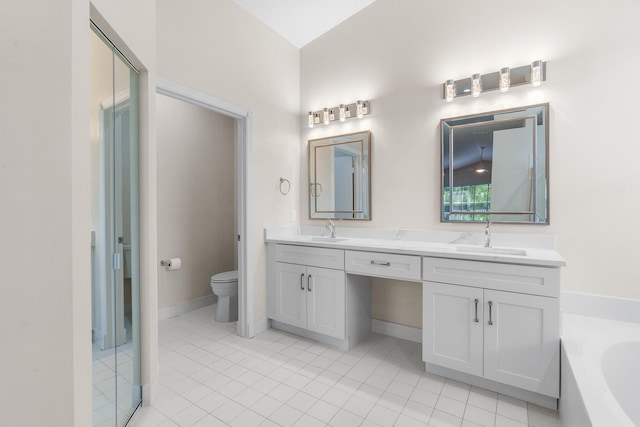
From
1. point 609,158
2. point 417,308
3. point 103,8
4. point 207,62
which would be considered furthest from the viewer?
point 417,308

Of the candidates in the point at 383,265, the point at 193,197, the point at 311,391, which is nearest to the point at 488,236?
the point at 383,265

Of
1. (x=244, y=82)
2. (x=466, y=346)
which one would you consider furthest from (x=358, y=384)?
(x=244, y=82)

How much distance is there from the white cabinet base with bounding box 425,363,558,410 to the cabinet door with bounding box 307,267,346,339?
2.40 feet

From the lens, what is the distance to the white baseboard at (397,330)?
2670 mm

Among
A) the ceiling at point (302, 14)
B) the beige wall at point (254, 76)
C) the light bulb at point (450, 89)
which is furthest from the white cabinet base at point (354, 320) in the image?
the ceiling at point (302, 14)

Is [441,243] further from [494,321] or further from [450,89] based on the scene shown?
[450,89]

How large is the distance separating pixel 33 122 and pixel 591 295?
2912 millimetres

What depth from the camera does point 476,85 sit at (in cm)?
235

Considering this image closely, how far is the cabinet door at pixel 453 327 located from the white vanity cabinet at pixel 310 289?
2.24 feet

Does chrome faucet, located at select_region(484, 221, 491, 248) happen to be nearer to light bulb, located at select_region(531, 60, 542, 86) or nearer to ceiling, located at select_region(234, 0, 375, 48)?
light bulb, located at select_region(531, 60, 542, 86)

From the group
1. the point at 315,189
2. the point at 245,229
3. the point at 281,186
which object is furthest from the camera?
the point at 315,189

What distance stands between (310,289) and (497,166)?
1.79m

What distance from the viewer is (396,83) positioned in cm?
276

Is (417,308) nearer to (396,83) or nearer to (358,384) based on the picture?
(358,384)
